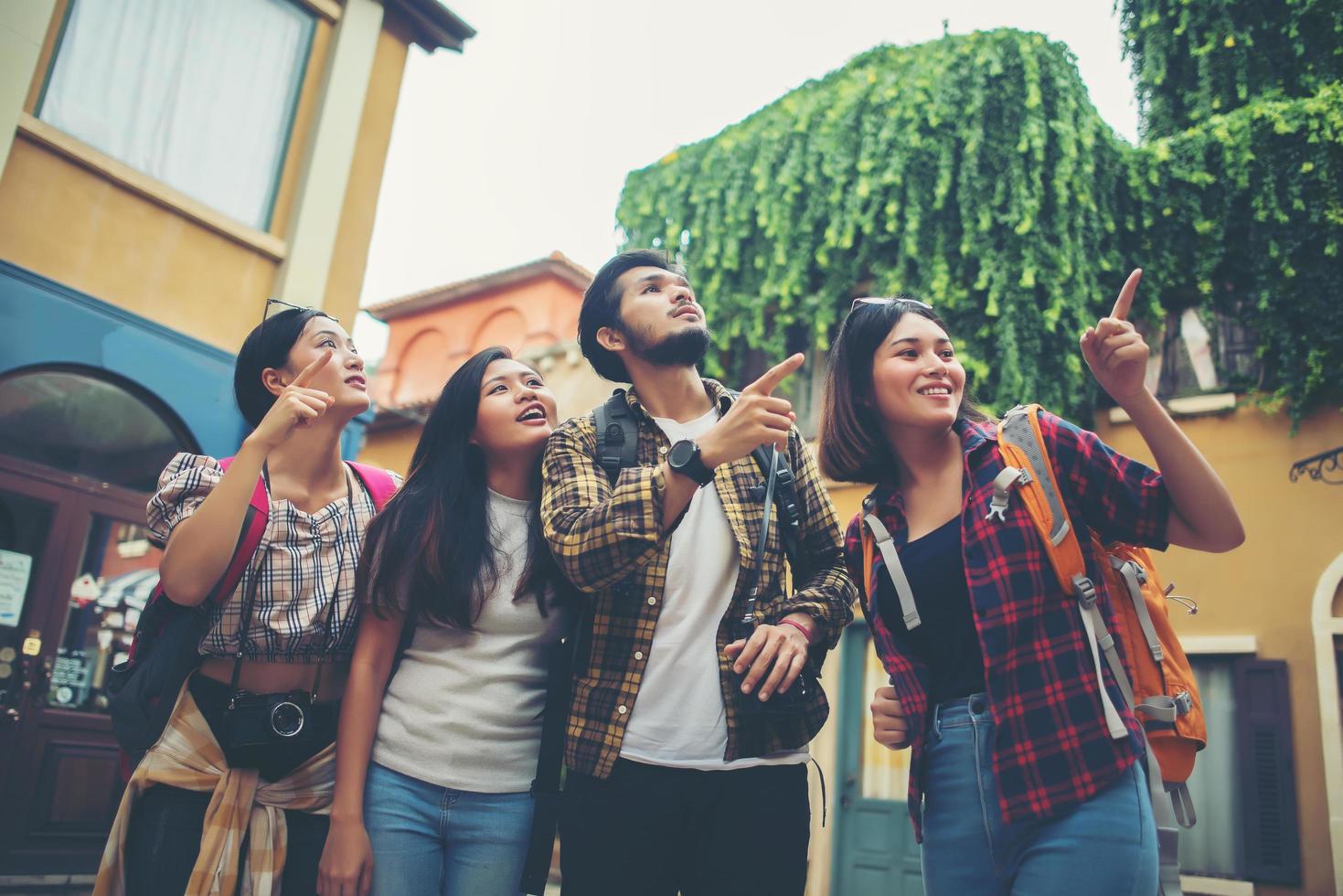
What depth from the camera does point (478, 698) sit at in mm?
2471

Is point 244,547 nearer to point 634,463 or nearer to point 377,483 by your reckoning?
point 377,483

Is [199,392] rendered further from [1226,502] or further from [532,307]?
[532,307]

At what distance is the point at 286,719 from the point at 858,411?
1.72 m

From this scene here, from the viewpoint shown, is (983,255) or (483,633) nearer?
(483,633)

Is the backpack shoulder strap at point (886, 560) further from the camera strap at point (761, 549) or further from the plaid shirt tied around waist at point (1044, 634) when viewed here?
the camera strap at point (761, 549)

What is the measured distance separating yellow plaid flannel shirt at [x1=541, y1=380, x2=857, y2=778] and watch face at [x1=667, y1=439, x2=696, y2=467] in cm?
6

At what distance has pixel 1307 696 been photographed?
23.9 feet

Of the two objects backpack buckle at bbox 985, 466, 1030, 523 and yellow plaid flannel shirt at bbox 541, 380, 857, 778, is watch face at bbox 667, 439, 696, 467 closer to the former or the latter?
yellow plaid flannel shirt at bbox 541, 380, 857, 778

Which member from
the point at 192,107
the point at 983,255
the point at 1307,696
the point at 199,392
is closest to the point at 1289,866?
the point at 1307,696

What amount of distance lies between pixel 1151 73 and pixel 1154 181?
168 cm

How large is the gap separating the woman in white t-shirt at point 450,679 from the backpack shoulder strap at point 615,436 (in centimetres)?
29

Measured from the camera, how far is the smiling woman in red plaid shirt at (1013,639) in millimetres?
1841

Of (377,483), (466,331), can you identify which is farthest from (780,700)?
(466,331)

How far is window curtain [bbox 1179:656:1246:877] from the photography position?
7.40 m
